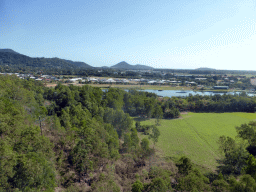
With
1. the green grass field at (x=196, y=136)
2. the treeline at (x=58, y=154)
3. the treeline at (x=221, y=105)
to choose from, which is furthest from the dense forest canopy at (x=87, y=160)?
the treeline at (x=221, y=105)

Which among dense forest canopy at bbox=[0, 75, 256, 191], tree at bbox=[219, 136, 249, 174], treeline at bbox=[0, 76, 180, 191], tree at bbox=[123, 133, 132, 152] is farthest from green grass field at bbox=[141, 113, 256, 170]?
tree at bbox=[123, 133, 132, 152]

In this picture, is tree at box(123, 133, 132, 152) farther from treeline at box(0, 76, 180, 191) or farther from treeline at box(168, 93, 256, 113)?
treeline at box(168, 93, 256, 113)

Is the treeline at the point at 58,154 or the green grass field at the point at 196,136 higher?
the treeline at the point at 58,154

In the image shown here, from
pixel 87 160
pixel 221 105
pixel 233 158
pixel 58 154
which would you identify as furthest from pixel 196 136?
pixel 221 105

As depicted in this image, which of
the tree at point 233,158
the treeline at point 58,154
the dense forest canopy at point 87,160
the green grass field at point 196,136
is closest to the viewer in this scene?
the treeline at point 58,154

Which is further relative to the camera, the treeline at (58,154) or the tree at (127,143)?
the tree at (127,143)

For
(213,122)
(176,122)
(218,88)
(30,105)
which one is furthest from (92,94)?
(218,88)

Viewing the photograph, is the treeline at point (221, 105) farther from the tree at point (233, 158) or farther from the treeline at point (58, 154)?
the treeline at point (58, 154)

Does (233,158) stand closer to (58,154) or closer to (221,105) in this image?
(58,154)
